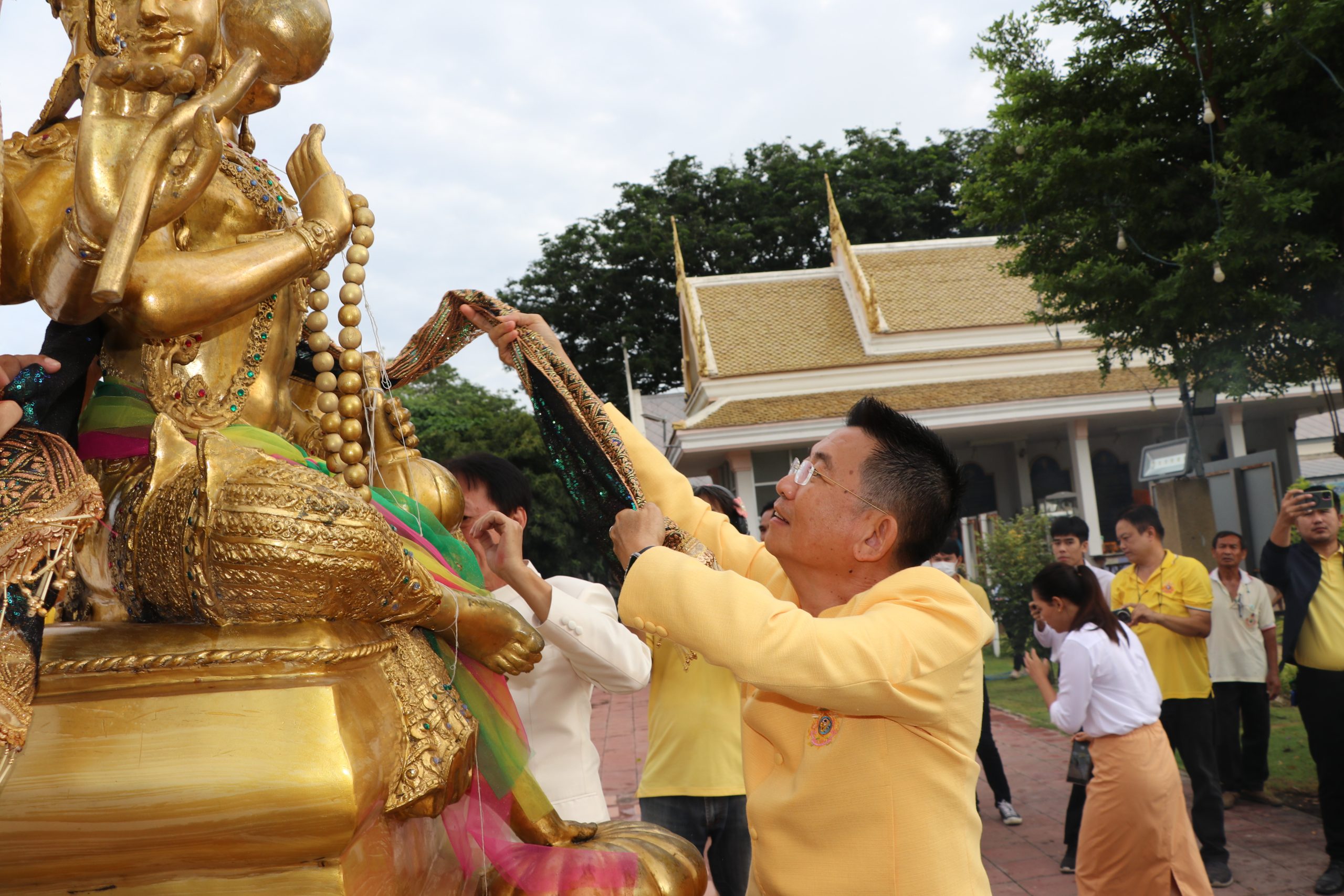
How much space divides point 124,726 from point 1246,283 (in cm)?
805

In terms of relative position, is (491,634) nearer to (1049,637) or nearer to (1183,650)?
(1183,650)

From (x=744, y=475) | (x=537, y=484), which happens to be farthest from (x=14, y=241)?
(x=744, y=475)

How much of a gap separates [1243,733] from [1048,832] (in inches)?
57.1

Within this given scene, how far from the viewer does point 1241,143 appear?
7254 mm

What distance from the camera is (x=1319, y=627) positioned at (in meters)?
4.99

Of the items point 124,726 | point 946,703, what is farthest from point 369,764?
point 946,703

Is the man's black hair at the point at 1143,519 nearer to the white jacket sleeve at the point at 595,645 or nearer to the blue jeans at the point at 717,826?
the blue jeans at the point at 717,826

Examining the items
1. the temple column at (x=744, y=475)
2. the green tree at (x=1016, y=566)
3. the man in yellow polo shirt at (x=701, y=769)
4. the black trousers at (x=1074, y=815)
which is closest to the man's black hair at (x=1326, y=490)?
the black trousers at (x=1074, y=815)

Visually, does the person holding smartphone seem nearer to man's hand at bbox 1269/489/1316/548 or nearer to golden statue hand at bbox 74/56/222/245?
man's hand at bbox 1269/489/1316/548

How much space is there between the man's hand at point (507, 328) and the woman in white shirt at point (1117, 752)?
2969 millimetres

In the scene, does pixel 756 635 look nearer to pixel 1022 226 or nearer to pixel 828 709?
pixel 828 709

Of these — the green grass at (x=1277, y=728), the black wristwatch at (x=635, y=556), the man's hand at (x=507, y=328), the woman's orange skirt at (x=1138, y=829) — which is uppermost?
the man's hand at (x=507, y=328)

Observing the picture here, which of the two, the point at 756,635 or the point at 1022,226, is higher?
the point at 1022,226

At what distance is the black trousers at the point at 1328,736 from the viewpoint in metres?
4.76
